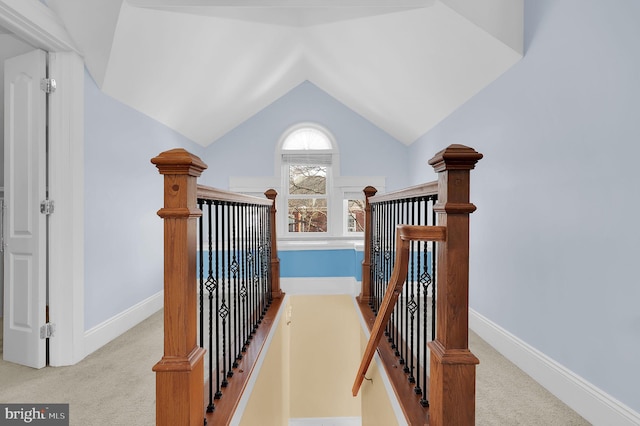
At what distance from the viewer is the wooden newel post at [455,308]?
1.13 metres

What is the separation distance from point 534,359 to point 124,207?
3.46 meters

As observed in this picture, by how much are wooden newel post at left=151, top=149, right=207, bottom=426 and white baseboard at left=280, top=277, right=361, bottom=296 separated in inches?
129

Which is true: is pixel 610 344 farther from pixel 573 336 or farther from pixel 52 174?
pixel 52 174

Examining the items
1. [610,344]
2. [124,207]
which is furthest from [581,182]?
[124,207]

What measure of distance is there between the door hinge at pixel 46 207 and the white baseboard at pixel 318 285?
105 inches

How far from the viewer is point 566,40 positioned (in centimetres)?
196

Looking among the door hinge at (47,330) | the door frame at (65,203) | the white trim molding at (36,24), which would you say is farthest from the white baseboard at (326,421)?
the white trim molding at (36,24)

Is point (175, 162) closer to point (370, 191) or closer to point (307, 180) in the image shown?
point (370, 191)

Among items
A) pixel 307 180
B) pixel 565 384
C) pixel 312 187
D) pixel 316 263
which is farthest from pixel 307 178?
pixel 565 384

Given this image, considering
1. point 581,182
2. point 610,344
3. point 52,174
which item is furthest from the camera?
point 52,174

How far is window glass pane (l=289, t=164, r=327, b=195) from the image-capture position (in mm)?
5508

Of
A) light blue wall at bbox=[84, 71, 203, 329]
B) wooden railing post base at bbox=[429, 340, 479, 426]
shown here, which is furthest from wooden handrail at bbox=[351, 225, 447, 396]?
light blue wall at bbox=[84, 71, 203, 329]

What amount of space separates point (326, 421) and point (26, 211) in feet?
12.8

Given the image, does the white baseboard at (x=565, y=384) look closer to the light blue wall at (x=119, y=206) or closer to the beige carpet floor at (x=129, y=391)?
the beige carpet floor at (x=129, y=391)
